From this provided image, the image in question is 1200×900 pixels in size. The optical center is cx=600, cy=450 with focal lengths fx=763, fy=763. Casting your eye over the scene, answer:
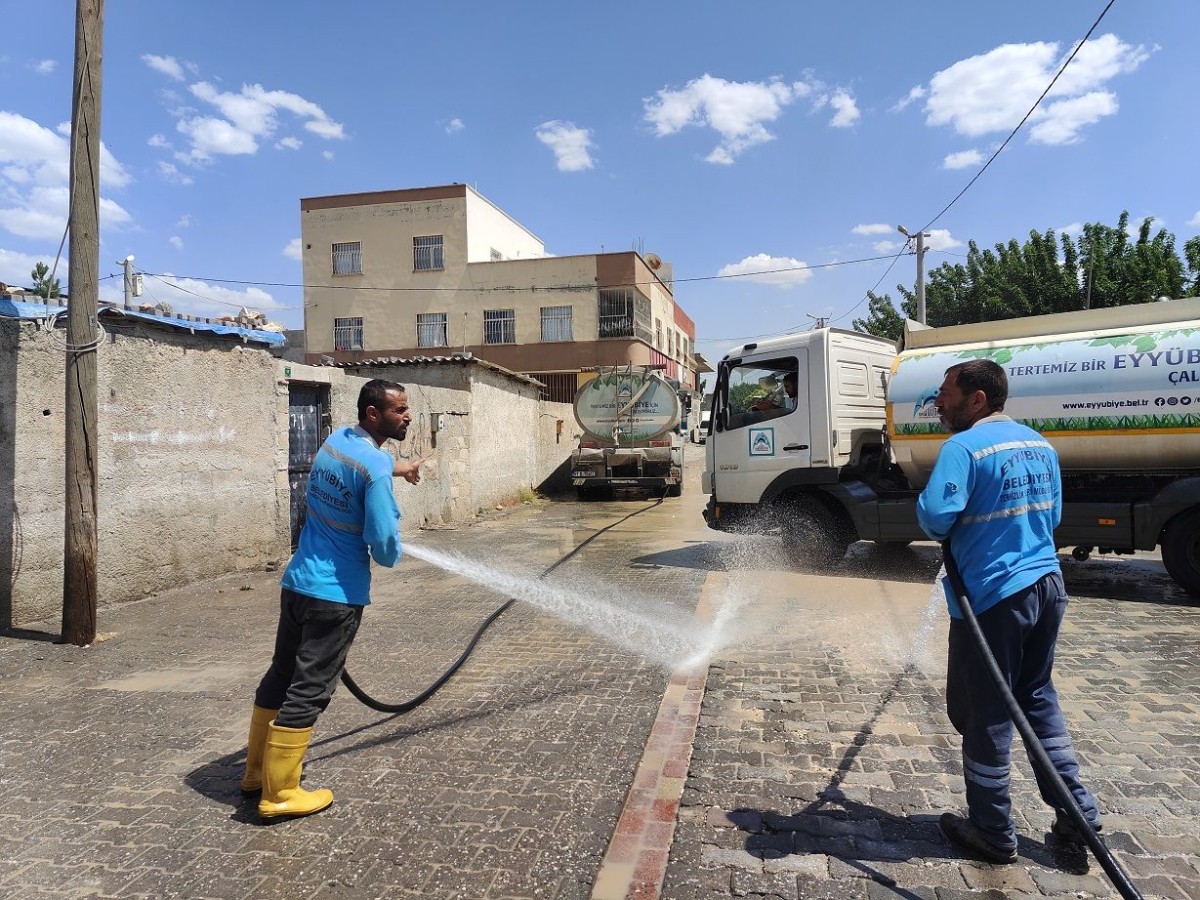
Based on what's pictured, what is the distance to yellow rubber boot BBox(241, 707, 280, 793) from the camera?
3336 millimetres

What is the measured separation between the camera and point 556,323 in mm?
31797

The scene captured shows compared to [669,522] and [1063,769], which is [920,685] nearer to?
[1063,769]

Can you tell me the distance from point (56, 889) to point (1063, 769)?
12.2 feet

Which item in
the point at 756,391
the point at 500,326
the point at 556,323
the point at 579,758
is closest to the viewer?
the point at 579,758

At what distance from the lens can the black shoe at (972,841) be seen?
2.83m

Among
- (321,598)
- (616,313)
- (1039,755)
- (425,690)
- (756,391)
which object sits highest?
(616,313)

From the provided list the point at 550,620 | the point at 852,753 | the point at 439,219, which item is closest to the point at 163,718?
the point at 550,620

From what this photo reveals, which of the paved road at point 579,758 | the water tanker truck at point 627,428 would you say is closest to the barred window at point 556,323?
the water tanker truck at point 627,428

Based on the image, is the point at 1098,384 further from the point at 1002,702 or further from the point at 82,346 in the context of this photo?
the point at 82,346

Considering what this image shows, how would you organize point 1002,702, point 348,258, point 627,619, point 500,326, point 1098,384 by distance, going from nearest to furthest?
point 1002,702, point 627,619, point 1098,384, point 500,326, point 348,258

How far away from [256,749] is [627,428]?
14.4 metres

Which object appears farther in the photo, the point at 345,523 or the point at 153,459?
the point at 153,459

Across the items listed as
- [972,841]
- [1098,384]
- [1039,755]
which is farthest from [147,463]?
[1098,384]

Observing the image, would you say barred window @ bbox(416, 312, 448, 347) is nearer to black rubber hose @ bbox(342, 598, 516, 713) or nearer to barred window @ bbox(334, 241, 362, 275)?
barred window @ bbox(334, 241, 362, 275)
